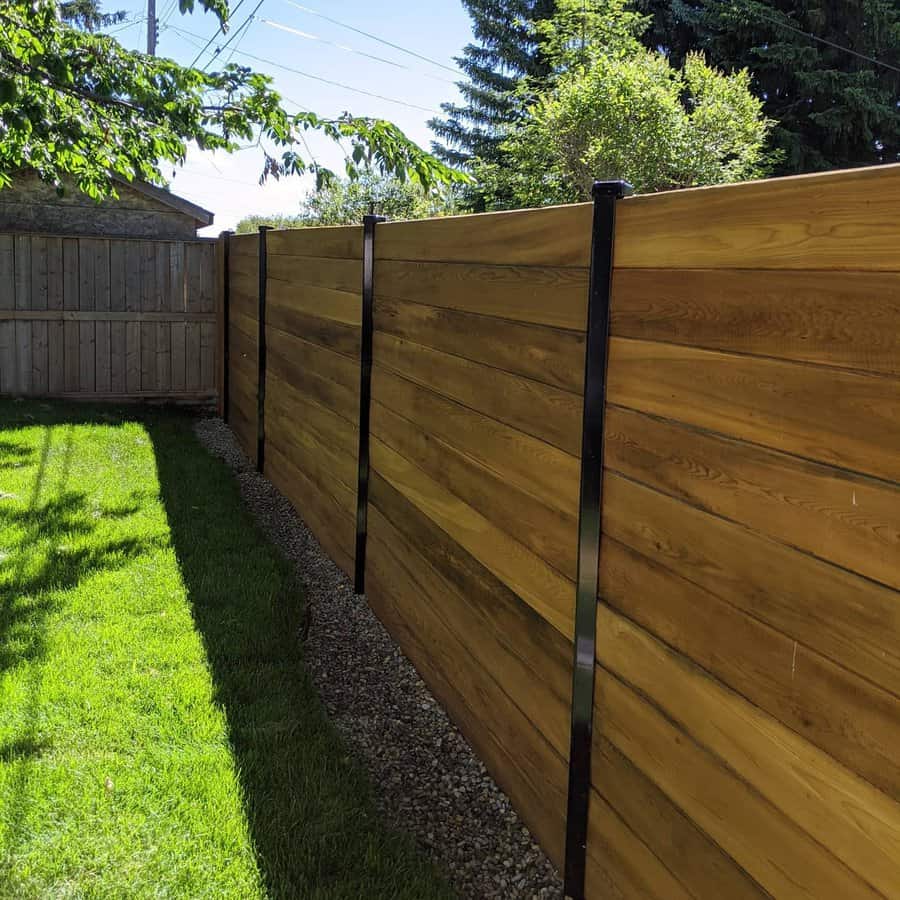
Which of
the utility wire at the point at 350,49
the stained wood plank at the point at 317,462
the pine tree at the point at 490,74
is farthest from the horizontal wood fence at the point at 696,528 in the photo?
the pine tree at the point at 490,74

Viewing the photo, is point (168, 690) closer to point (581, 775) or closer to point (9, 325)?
point (581, 775)

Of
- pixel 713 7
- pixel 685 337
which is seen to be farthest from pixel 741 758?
pixel 713 7

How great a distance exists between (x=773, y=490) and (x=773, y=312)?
0.99 feet

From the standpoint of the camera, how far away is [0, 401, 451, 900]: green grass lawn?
2.47 m

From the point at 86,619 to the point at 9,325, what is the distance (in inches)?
279

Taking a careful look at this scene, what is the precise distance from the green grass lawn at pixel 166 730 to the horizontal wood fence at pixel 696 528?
564mm

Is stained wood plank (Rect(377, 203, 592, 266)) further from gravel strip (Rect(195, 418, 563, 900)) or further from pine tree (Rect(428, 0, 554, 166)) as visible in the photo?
pine tree (Rect(428, 0, 554, 166))

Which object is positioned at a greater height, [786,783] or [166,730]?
[786,783]

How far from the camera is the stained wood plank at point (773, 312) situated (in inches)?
53.6

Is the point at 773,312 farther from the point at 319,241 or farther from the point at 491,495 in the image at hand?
the point at 319,241

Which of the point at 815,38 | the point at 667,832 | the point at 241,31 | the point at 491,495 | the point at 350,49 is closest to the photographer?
the point at 667,832

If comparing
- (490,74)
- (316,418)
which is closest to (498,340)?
(316,418)

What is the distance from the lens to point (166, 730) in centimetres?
314

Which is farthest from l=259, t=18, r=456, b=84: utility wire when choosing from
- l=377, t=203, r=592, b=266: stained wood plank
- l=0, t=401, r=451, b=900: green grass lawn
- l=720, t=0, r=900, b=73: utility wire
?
l=377, t=203, r=592, b=266: stained wood plank
